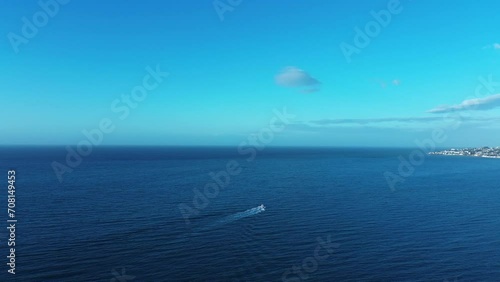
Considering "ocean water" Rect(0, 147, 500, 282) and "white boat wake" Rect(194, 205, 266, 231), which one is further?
"white boat wake" Rect(194, 205, 266, 231)

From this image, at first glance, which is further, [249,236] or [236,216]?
[236,216]

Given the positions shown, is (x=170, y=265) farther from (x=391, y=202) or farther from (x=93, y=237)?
(x=391, y=202)

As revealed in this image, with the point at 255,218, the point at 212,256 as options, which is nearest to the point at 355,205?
the point at 255,218

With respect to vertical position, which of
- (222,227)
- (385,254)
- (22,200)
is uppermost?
(22,200)

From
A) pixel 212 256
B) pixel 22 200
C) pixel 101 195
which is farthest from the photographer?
pixel 101 195

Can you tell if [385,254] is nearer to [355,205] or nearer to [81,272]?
[355,205]

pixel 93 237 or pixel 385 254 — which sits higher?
pixel 93 237

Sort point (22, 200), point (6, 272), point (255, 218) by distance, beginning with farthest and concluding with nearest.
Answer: point (22, 200)
point (255, 218)
point (6, 272)

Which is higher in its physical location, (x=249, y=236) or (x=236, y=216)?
(x=236, y=216)

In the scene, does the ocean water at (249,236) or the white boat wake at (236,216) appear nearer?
the ocean water at (249,236)

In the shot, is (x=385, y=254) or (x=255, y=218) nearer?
(x=385, y=254)
